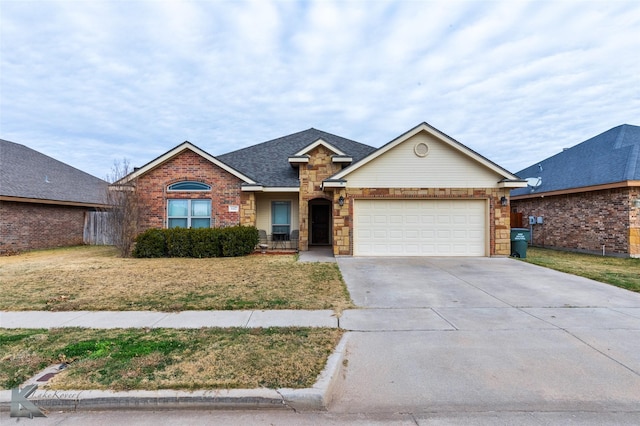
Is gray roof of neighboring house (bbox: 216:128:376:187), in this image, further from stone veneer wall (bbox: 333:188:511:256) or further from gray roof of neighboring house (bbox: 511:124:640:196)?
gray roof of neighboring house (bbox: 511:124:640:196)

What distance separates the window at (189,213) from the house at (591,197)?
16925 millimetres

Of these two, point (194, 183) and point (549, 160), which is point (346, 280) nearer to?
point (194, 183)

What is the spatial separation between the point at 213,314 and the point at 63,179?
20.2 meters

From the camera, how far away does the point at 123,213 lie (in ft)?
45.4

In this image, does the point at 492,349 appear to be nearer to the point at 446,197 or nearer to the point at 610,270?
the point at 610,270

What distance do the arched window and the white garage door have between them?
6999 millimetres

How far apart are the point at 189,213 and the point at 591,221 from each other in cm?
1816

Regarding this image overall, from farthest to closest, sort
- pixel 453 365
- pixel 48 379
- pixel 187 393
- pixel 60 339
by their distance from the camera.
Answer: pixel 60 339, pixel 453 365, pixel 48 379, pixel 187 393

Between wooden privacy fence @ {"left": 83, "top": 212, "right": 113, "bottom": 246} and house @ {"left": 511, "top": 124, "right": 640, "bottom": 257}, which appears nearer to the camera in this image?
house @ {"left": 511, "top": 124, "right": 640, "bottom": 257}

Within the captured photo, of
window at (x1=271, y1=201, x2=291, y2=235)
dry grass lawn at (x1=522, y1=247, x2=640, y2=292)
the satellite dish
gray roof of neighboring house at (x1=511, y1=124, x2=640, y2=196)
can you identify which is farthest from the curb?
the satellite dish

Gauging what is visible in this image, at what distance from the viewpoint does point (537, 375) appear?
369cm

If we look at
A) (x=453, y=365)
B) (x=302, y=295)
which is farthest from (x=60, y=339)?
(x=453, y=365)

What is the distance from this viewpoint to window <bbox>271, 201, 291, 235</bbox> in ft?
55.7

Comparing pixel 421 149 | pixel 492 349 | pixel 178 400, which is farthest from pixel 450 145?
pixel 178 400
